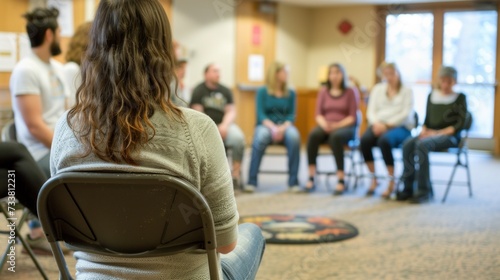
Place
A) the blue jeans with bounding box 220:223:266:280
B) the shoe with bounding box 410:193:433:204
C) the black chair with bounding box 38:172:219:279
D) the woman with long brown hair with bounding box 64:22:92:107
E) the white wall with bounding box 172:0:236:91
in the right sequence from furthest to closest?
the white wall with bounding box 172:0:236:91 → the shoe with bounding box 410:193:433:204 → the woman with long brown hair with bounding box 64:22:92:107 → the blue jeans with bounding box 220:223:266:280 → the black chair with bounding box 38:172:219:279

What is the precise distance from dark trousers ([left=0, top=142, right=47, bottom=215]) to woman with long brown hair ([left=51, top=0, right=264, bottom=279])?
0.91 meters

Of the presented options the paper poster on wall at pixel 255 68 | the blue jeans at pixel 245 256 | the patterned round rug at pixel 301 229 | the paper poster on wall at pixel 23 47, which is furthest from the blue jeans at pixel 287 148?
the paper poster on wall at pixel 255 68

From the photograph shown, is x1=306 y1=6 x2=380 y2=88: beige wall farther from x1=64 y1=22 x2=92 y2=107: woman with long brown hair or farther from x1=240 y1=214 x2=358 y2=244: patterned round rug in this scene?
x1=64 y1=22 x2=92 y2=107: woman with long brown hair

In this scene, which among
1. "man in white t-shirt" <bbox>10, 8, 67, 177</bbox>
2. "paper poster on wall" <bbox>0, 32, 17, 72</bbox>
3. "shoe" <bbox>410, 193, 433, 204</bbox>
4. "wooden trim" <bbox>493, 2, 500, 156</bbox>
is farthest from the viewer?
"wooden trim" <bbox>493, 2, 500, 156</bbox>

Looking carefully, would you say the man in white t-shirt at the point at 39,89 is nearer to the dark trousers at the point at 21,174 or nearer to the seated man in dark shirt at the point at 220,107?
the dark trousers at the point at 21,174

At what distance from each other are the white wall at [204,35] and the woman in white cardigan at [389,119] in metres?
3.85

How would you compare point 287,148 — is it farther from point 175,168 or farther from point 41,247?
point 175,168

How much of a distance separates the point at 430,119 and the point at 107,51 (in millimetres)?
4476

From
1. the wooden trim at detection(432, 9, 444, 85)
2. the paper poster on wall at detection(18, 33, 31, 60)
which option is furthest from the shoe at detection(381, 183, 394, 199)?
the wooden trim at detection(432, 9, 444, 85)

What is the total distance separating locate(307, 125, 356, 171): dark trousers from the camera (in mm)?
5668

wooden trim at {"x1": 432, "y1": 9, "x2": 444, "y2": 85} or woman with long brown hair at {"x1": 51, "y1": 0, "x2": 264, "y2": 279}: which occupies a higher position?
wooden trim at {"x1": 432, "y1": 9, "x2": 444, "y2": 85}

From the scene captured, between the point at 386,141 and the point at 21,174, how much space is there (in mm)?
3723

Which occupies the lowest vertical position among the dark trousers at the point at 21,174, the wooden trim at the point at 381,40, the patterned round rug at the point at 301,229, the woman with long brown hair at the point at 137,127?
the patterned round rug at the point at 301,229

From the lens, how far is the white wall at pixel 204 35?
350 inches
